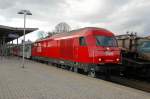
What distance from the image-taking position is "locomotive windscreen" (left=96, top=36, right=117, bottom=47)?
19.4 metres

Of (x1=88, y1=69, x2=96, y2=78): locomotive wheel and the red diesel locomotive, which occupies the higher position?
the red diesel locomotive

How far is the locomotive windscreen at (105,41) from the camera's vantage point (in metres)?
19.4

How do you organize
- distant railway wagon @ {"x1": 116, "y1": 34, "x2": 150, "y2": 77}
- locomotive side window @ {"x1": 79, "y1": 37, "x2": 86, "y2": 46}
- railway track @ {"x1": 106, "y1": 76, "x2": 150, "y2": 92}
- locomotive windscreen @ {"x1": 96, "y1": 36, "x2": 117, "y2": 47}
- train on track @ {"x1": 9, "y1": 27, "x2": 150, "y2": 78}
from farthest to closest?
distant railway wagon @ {"x1": 116, "y1": 34, "x2": 150, "y2": 77}, locomotive side window @ {"x1": 79, "y1": 37, "x2": 86, "y2": 46}, locomotive windscreen @ {"x1": 96, "y1": 36, "x2": 117, "y2": 47}, train on track @ {"x1": 9, "y1": 27, "x2": 150, "y2": 78}, railway track @ {"x1": 106, "y1": 76, "x2": 150, "y2": 92}

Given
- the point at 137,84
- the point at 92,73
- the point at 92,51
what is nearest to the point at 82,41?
the point at 92,51

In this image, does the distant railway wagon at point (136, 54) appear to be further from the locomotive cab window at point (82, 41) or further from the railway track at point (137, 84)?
the locomotive cab window at point (82, 41)

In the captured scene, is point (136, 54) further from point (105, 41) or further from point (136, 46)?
point (105, 41)

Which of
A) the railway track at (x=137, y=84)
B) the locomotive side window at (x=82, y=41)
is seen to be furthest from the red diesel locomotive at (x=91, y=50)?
the railway track at (x=137, y=84)

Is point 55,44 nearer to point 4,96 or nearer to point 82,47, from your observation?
point 82,47

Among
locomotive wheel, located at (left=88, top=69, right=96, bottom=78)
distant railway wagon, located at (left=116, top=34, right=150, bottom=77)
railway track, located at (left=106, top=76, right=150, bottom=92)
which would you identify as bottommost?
railway track, located at (left=106, top=76, right=150, bottom=92)

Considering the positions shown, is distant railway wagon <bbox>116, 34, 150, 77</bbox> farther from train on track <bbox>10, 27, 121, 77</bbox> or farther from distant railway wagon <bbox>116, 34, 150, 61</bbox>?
train on track <bbox>10, 27, 121, 77</bbox>

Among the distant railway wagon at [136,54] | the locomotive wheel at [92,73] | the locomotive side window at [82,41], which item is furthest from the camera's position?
the distant railway wagon at [136,54]

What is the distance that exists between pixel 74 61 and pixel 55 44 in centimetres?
630

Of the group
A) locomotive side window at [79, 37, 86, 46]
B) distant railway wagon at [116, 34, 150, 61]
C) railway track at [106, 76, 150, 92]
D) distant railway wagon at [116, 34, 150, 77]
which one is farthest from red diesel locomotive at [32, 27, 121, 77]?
distant railway wagon at [116, 34, 150, 61]

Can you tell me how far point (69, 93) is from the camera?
11344 mm
